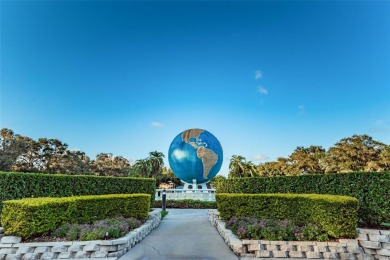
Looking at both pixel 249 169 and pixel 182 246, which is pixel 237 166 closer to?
pixel 249 169

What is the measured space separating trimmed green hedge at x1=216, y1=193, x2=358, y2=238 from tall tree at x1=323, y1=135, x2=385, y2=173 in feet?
72.8

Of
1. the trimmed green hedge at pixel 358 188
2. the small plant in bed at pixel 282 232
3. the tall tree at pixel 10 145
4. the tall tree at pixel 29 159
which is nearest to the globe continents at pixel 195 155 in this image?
the trimmed green hedge at pixel 358 188

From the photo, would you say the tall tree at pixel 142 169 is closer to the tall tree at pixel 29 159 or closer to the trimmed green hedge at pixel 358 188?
the tall tree at pixel 29 159

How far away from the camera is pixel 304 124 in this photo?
13.9m

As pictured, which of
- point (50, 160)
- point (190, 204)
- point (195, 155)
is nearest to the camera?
point (190, 204)

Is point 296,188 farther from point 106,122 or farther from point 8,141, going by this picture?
point 8,141

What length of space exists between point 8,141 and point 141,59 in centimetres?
2403

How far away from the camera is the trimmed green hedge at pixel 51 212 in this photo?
6254 mm

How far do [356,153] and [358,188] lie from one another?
23284mm

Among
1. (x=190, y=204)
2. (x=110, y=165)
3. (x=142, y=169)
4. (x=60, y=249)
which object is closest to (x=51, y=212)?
(x=60, y=249)

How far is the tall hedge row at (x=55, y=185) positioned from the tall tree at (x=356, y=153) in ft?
80.6

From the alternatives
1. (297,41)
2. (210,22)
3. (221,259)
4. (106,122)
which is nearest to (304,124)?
(297,41)

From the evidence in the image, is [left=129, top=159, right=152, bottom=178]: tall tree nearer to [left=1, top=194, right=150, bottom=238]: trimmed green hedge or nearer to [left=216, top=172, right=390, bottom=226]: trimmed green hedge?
[left=1, top=194, right=150, bottom=238]: trimmed green hedge

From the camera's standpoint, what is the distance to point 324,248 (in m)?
6.08
